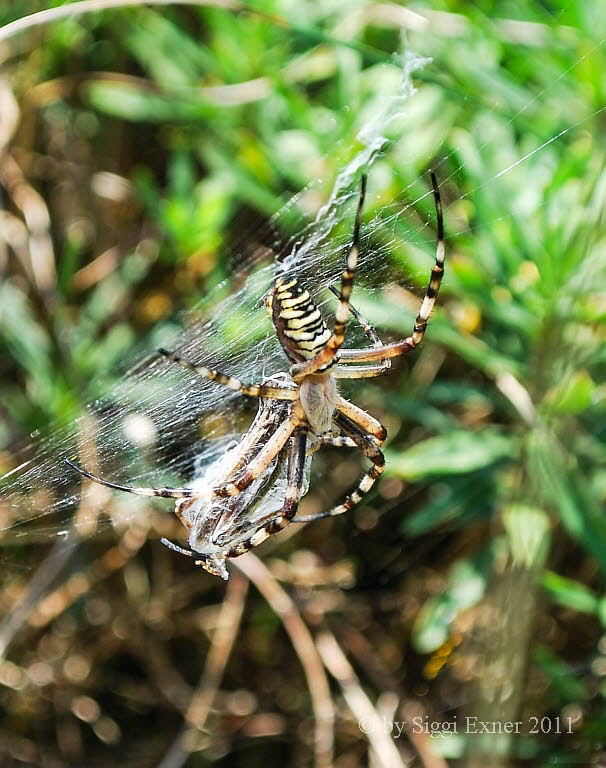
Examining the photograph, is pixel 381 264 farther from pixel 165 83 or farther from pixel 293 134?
pixel 165 83

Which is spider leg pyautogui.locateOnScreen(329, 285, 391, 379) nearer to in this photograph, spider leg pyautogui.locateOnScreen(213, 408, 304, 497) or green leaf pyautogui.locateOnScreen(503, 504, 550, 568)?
spider leg pyautogui.locateOnScreen(213, 408, 304, 497)

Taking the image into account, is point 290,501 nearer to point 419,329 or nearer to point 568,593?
point 419,329

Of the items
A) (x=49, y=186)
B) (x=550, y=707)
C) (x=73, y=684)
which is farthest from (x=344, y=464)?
(x=49, y=186)

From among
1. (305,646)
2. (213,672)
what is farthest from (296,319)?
(213,672)

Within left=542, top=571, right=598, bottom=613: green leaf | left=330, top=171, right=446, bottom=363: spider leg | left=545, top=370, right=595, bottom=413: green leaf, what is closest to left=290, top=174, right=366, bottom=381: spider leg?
left=330, top=171, right=446, bottom=363: spider leg

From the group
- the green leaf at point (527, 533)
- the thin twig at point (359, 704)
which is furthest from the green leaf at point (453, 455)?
the thin twig at point (359, 704)

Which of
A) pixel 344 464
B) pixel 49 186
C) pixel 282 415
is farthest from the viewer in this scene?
pixel 49 186
